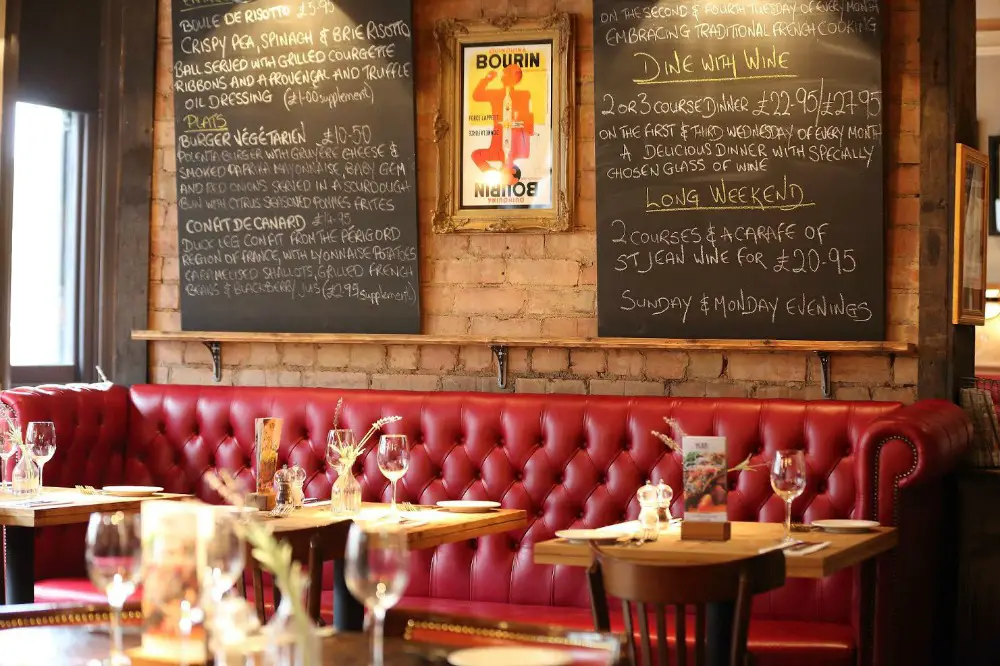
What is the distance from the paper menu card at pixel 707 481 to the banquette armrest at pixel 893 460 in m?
0.68

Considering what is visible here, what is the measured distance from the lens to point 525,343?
200 inches

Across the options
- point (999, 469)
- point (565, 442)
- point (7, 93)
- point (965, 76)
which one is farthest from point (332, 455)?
point (7, 93)

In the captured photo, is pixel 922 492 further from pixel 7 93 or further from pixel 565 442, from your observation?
pixel 7 93

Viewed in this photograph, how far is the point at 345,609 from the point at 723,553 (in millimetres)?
1043

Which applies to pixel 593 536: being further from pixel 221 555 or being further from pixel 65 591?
pixel 65 591

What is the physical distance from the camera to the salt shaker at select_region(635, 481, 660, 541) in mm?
3463

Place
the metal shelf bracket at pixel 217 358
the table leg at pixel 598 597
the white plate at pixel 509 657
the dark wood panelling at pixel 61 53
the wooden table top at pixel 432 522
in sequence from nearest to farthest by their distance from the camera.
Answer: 1. the white plate at pixel 509 657
2. the table leg at pixel 598 597
3. the wooden table top at pixel 432 522
4. the metal shelf bracket at pixel 217 358
5. the dark wood panelling at pixel 61 53

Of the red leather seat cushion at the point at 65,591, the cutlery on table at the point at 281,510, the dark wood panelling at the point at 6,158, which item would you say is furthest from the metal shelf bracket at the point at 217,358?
the cutlery on table at the point at 281,510

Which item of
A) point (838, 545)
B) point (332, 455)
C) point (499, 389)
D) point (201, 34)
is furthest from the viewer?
point (201, 34)

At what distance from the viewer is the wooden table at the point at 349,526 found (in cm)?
306

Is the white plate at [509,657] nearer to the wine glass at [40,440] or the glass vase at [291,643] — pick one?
the glass vase at [291,643]

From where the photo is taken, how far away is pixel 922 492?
4.03m

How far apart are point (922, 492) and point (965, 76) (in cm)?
170

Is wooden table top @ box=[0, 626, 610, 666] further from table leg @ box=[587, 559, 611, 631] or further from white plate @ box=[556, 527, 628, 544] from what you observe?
white plate @ box=[556, 527, 628, 544]
